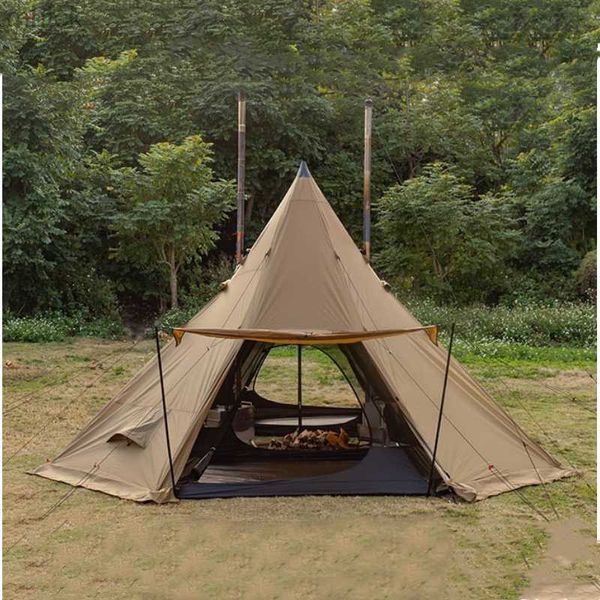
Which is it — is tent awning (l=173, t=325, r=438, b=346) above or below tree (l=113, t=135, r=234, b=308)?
below

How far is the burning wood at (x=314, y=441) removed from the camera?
6516 millimetres

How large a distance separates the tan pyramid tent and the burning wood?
0.52 meters

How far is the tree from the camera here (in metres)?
13.5

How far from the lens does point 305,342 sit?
5.30 meters

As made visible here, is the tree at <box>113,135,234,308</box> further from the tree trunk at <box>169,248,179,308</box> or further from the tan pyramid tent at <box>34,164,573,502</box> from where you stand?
the tan pyramid tent at <box>34,164,573,502</box>

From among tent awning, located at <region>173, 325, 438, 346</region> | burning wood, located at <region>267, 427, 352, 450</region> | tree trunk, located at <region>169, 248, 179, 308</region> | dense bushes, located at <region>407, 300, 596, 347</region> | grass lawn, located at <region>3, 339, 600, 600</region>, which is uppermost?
tree trunk, located at <region>169, 248, 179, 308</region>

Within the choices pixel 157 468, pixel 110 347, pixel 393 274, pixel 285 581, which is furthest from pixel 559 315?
pixel 285 581

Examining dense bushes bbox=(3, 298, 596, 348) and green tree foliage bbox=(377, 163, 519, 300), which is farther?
green tree foliage bbox=(377, 163, 519, 300)

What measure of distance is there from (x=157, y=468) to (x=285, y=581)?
5.53 ft

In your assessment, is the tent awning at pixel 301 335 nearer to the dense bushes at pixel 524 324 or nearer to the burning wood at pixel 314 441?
the burning wood at pixel 314 441

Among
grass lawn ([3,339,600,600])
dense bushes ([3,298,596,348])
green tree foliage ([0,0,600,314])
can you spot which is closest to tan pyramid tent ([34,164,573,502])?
A: grass lawn ([3,339,600,600])

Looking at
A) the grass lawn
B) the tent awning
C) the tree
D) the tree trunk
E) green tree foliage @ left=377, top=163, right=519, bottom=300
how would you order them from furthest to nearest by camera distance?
green tree foliage @ left=377, top=163, right=519, bottom=300
the tree trunk
the tree
the tent awning
the grass lawn

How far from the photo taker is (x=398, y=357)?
6047 mm

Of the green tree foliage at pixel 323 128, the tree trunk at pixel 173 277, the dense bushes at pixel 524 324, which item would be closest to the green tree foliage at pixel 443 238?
the green tree foliage at pixel 323 128
